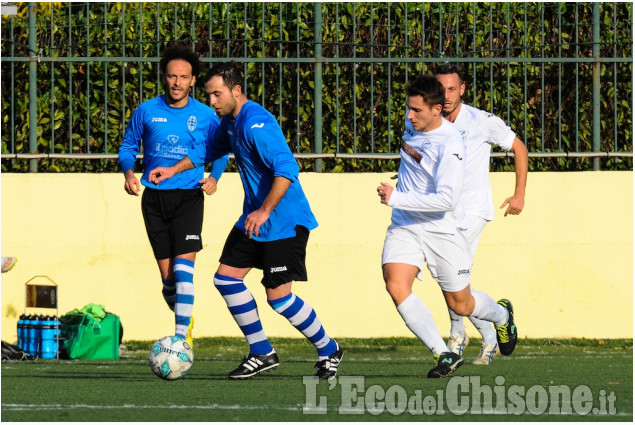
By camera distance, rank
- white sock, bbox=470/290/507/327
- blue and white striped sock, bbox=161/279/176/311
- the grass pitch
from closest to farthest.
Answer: the grass pitch < white sock, bbox=470/290/507/327 < blue and white striped sock, bbox=161/279/176/311

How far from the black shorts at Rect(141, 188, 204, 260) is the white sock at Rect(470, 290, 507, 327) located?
1.99m

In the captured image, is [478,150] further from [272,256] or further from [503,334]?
[272,256]

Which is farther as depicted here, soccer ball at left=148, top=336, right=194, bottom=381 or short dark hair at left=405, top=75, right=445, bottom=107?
soccer ball at left=148, top=336, right=194, bottom=381

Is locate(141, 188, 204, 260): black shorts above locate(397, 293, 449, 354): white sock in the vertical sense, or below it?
above

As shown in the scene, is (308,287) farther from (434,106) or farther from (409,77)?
(434,106)

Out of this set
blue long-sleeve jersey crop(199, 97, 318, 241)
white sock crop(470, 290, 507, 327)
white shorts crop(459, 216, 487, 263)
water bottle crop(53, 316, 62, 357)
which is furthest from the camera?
water bottle crop(53, 316, 62, 357)

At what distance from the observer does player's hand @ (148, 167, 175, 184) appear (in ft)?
30.7

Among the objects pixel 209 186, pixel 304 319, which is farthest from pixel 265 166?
pixel 209 186

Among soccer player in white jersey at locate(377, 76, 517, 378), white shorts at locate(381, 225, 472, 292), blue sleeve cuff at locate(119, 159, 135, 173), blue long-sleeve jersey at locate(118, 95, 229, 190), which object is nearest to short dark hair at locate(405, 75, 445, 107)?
soccer player in white jersey at locate(377, 76, 517, 378)

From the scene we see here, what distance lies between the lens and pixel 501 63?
11930 millimetres

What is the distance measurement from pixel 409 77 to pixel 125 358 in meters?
3.40

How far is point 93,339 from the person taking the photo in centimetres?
1069

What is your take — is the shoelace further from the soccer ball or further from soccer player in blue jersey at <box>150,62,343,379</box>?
the soccer ball

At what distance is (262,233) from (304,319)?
588mm
